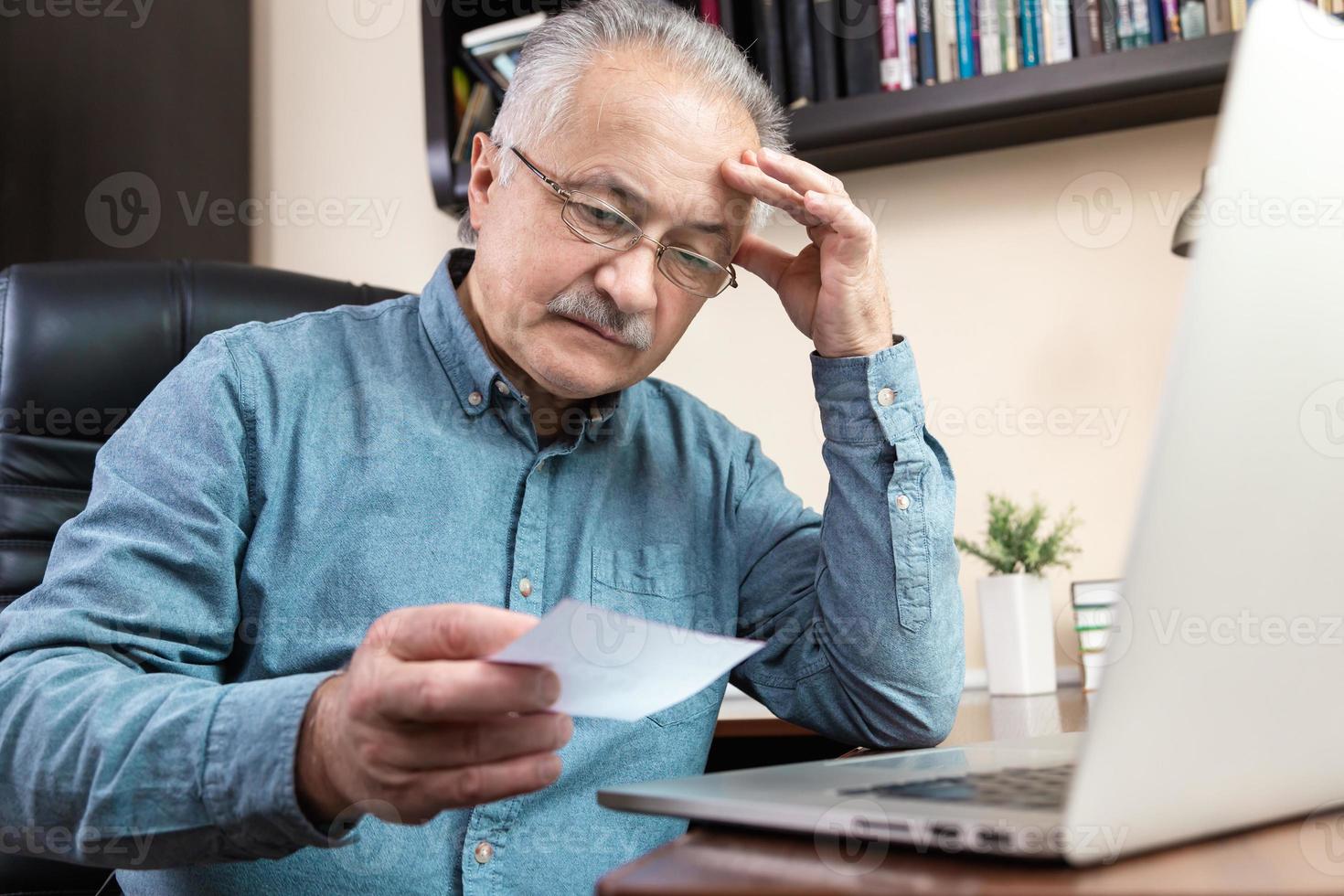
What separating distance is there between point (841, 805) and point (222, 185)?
6.39 ft

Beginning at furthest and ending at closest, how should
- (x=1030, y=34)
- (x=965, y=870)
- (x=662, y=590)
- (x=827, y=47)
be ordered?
(x=827, y=47) < (x=1030, y=34) < (x=662, y=590) < (x=965, y=870)

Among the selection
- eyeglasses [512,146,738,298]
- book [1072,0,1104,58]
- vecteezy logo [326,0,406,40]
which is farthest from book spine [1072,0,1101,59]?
vecteezy logo [326,0,406,40]

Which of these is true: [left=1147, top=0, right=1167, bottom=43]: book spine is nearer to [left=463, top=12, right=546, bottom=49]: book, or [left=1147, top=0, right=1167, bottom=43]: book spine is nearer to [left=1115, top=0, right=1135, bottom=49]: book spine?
[left=1115, top=0, right=1135, bottom=49]: book spine

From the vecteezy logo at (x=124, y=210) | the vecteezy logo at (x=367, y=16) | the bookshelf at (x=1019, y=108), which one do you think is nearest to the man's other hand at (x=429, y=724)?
the bookshelf at (x=1019, y=108)

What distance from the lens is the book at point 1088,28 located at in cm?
150

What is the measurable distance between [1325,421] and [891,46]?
4.38 ft

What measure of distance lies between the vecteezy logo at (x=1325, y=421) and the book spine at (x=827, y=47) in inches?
51.4

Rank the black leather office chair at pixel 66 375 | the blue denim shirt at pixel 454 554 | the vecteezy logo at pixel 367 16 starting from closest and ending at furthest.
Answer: the blue denim shirt at pixel 454 554 → the black leather office chair at pixel 66 375 → the vecteezy logo at pixel 367 16

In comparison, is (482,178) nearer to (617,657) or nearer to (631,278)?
(631,278)

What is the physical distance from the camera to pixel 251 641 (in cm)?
91

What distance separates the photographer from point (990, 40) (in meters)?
1.55

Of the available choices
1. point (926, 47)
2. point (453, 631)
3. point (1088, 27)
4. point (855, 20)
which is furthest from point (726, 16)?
point (453, 631)

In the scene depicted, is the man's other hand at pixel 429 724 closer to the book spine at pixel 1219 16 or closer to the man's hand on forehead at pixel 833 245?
the man's hand on forehead at pixel 833 245

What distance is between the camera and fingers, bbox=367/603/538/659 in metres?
0.48
